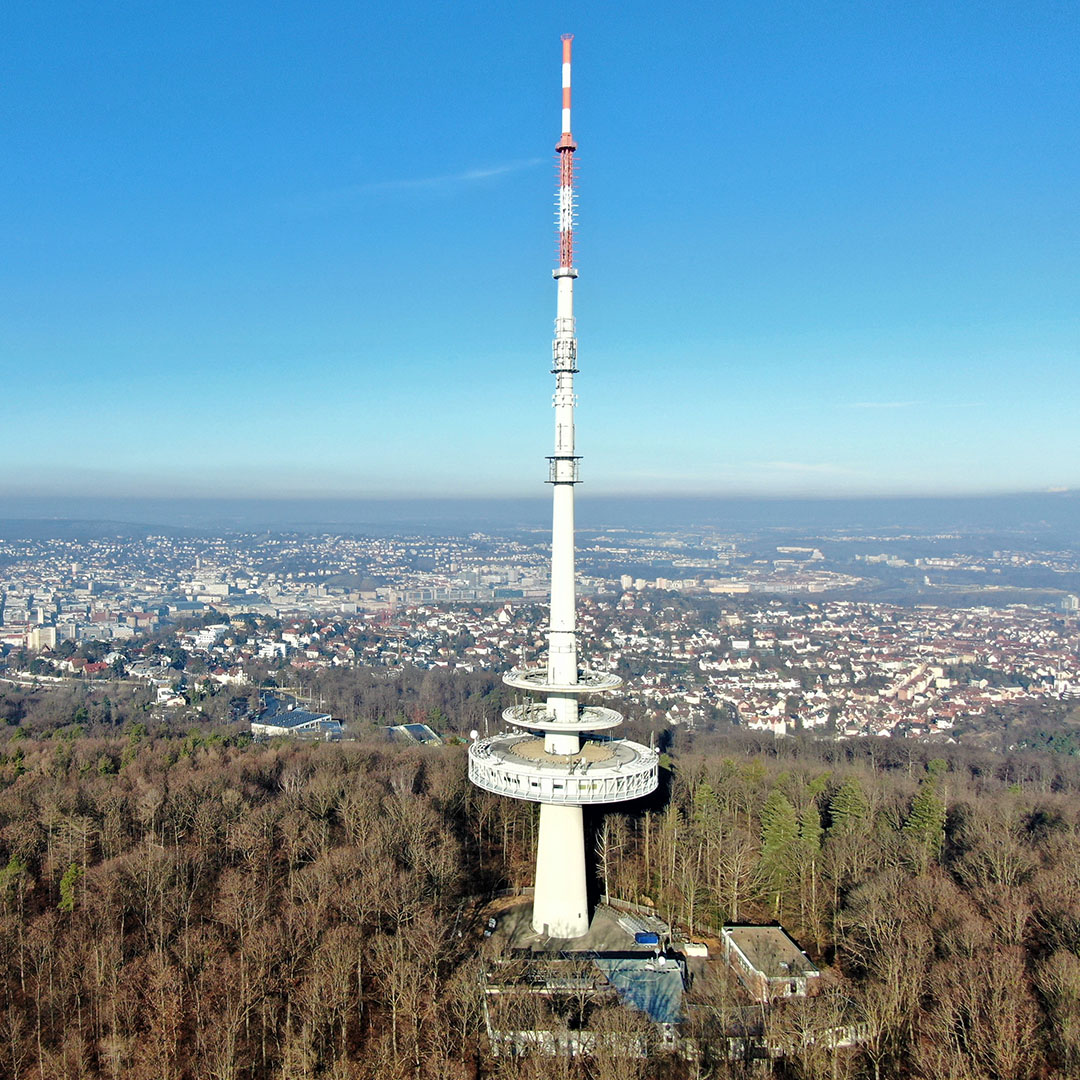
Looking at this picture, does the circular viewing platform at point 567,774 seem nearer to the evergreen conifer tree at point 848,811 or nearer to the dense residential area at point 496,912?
the dense residential area at point 496,912

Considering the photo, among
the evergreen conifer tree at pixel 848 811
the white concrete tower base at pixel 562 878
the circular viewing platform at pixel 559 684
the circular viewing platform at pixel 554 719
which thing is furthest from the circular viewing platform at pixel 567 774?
the evergreen conifer tree at pixel 848 811

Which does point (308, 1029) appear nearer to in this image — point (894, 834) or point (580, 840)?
point (580, 840)

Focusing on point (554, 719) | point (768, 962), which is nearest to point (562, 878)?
point (554, 719)

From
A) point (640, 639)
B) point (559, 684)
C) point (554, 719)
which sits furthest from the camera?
point (640, 639)

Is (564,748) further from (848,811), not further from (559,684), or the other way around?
(848,811)

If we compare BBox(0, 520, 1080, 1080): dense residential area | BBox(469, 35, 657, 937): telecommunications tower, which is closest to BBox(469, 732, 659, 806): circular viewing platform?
BBox(469, 35, 657, 937): telecommunications tower

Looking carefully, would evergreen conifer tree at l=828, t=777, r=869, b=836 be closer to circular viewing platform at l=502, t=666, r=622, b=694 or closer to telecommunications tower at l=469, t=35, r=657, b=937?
telecommunications tower at l=469, t=35, r=657, b=937

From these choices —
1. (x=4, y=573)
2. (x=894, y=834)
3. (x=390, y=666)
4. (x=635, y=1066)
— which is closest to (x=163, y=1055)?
(x=635, y=1066)

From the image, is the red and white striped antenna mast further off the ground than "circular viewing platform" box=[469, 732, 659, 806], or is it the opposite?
the red and white striped antenna mast
